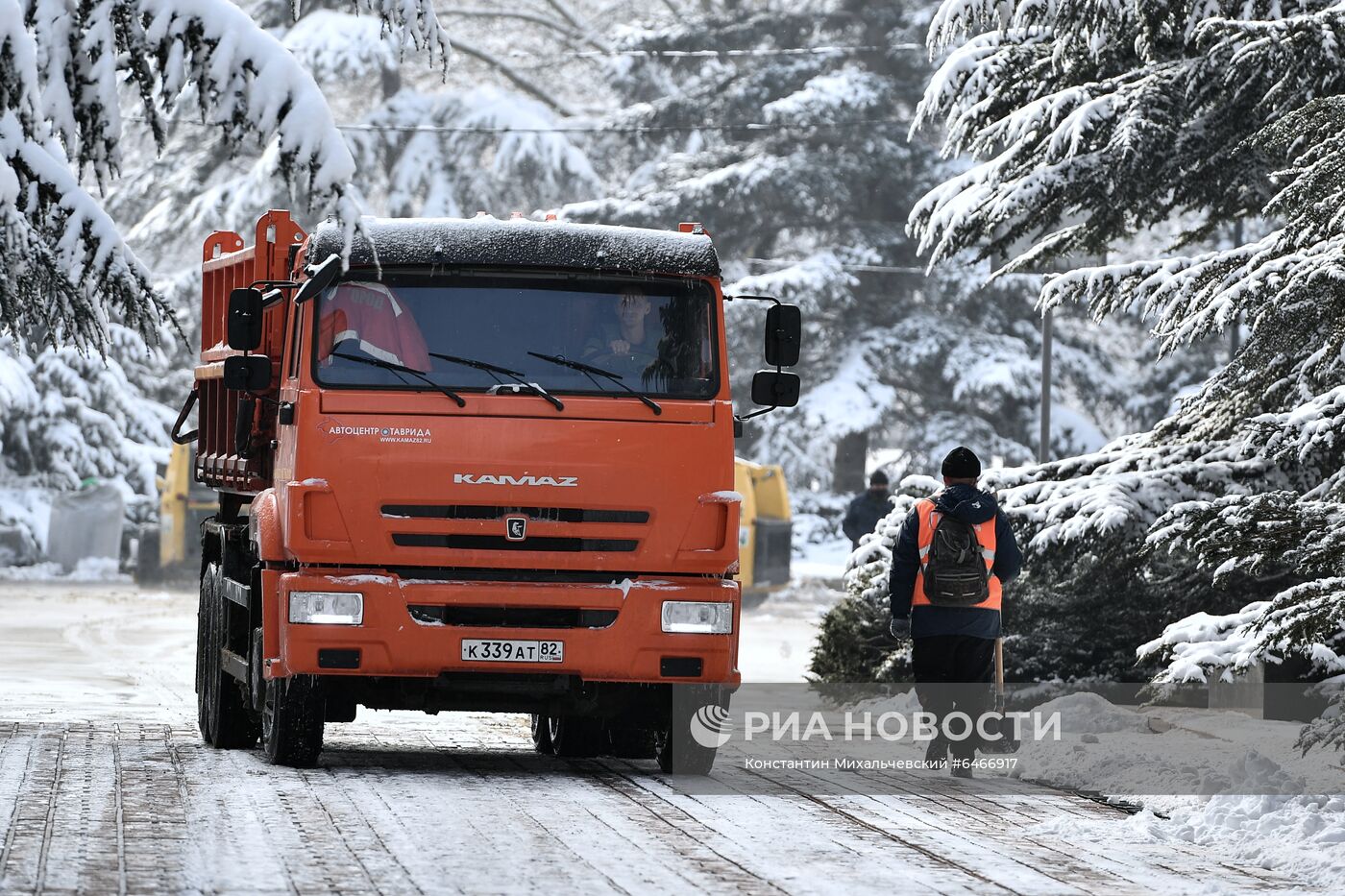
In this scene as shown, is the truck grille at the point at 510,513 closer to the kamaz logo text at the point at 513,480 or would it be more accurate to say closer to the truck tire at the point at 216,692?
the kamaz logo text at the point at 513,480

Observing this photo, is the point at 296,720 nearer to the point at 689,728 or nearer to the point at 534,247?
the point at 689,728

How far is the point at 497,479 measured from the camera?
11.6 metres

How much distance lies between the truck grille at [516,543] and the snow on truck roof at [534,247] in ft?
4.43

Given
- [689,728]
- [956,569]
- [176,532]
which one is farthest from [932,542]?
[176,532]

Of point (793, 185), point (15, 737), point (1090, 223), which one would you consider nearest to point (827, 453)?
point (793, 185)

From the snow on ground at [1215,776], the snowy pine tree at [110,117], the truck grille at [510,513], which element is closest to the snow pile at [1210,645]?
the snow on ground at [1215,776]

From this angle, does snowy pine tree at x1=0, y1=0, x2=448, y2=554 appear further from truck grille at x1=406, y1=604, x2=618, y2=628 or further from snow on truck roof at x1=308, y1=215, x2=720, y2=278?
truck grille at x1=406, y1=604, x2=618, y2=628

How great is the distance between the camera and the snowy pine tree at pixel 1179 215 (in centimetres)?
1381

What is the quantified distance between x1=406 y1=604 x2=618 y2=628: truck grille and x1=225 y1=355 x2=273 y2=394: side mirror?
4.93ft

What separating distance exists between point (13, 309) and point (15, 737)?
4260mm

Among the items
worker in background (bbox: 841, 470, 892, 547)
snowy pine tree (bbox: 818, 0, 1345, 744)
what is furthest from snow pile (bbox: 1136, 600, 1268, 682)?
worker in background (bbox: 841, 470, 892, 547)

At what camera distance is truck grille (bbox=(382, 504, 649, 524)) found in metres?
11.6

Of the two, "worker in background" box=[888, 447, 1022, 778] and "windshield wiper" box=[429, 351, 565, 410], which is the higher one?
"windshield wiper" box=[429, 351, 565, 410]

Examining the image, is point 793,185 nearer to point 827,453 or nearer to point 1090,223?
point 827,453
